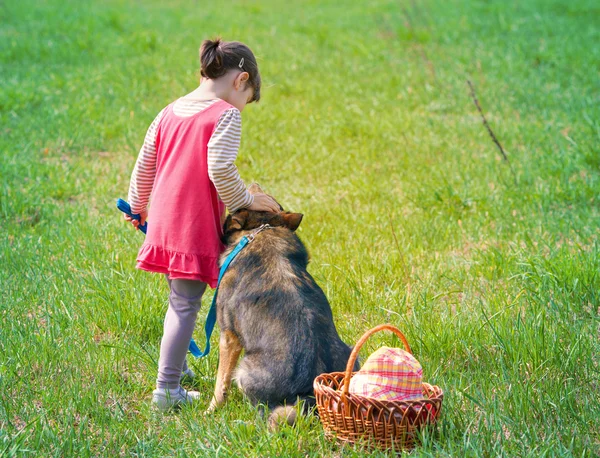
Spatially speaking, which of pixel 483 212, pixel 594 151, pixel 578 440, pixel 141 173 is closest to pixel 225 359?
pixel 141 173

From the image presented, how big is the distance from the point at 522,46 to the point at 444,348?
10.3 meters

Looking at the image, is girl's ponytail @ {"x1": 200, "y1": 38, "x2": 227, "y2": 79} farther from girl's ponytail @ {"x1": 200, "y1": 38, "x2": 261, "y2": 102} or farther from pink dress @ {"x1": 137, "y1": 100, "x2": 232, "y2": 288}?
pink dress @ {"x1": 137, "y1": 100, "x2": 232, "y2": 288}

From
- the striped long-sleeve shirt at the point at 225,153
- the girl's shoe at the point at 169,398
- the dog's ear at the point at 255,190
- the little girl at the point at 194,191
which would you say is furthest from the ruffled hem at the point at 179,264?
the girl's shoe at the point at 169,398

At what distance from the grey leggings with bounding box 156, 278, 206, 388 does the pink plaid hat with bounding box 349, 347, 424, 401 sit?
0.90 m

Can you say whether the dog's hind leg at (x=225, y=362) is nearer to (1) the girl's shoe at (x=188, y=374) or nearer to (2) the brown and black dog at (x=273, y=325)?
(2) the brown and black dog at (x=273, y=325)

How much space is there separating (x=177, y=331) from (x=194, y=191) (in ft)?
2.19

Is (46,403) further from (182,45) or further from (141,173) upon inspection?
(182,45)

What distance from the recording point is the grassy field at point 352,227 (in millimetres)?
3113

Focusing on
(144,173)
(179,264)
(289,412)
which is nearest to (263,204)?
(179,264)

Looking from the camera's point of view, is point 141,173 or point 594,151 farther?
point 594,151

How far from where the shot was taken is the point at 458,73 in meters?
11.0

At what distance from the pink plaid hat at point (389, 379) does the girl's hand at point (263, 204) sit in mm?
913

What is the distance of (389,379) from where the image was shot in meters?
2.85

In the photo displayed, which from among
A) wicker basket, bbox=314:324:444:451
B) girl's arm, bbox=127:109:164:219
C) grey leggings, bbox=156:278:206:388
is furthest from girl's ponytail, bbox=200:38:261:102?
wicker basket, bbox=314:324:444:451
